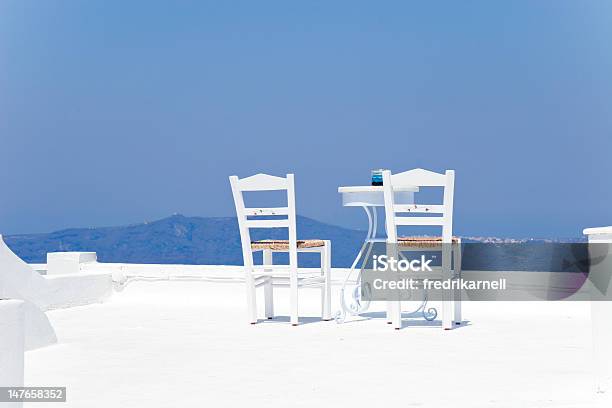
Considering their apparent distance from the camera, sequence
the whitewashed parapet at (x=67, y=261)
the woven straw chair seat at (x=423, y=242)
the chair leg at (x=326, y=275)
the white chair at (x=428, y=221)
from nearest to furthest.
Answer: the white chair at (x=428, y=221) → the woven straw chair seat at (x=423, y=242) → the chair leg at (x=326, y=275) → the whitewashed parapet at (x=67, y=261)

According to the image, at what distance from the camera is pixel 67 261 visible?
852 cm

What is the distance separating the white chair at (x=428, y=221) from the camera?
5.34 m

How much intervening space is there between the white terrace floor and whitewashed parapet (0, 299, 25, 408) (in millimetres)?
800

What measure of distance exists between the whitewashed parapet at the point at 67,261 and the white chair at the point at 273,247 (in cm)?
300

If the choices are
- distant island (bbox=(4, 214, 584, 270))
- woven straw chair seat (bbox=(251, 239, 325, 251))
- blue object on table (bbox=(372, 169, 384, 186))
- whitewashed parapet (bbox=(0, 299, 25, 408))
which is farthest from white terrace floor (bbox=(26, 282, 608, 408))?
distant island (bbox=(4, 214, 584, 270))

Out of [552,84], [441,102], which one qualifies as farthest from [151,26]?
[552,84]

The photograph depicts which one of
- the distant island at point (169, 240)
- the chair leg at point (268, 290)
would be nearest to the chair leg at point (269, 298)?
the chair leg at point (268, 290)

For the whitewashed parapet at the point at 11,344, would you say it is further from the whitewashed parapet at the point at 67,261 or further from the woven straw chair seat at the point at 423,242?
the whitewashed parapet at the point at 67,261

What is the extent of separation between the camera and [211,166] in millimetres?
29891

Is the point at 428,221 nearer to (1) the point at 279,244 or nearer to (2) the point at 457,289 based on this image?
(2) the point at 457,289

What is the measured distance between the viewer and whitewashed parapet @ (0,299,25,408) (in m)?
2.39

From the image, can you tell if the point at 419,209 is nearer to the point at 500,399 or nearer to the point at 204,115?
the point at 500,399

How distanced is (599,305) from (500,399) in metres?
0.49

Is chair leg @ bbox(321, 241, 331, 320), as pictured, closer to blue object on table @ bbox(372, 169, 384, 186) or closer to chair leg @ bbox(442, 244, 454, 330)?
blue object on table @ bbox(372, 169, 384, 186)
